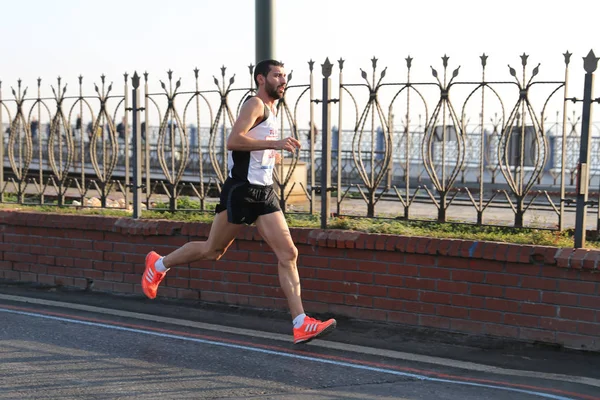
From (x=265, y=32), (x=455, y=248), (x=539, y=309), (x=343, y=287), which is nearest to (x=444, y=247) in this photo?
(x=455, y=248)

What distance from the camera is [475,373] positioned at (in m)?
5.17

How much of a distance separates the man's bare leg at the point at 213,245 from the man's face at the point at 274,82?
898 millimetres

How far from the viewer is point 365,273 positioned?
6449 millimetres

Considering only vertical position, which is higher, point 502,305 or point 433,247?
point 433,247

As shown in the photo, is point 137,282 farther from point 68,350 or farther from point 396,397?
point 396,397

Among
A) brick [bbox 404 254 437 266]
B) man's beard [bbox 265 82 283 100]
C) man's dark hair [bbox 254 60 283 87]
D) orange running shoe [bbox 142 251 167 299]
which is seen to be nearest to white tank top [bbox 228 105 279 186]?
man's beard [bbox 265 82 283 100]

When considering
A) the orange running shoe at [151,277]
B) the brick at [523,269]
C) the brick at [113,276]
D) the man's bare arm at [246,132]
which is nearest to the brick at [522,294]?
the brick at [523,269]

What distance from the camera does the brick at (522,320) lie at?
5785 mm

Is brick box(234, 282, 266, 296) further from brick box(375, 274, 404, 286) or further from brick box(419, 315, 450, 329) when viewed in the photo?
brick box(419, 315, 450, 329)

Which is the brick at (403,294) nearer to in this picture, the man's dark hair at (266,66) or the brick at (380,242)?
the brick at (380,242)

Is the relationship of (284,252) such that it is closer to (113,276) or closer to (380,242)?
(380,242)

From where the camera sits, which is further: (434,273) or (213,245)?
(434,273)

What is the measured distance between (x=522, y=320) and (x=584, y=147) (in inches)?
50.9

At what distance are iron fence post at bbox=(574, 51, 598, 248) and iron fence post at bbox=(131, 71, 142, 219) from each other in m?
3.92
